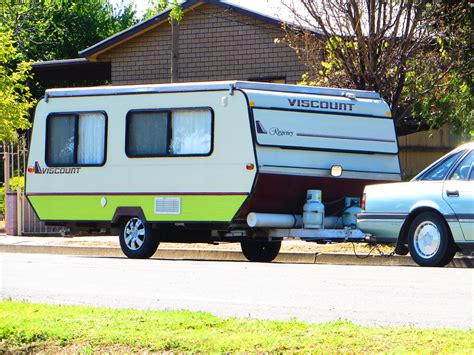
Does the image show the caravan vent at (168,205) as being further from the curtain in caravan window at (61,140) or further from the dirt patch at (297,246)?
the dirt patch at (297,246)

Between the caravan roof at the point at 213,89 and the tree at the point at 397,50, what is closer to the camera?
the caravan roof at the point at 213,89

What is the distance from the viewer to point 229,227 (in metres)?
17.6

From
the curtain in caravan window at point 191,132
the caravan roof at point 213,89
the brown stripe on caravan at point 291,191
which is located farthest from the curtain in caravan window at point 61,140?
the brown stripe on caravan at point 291,191

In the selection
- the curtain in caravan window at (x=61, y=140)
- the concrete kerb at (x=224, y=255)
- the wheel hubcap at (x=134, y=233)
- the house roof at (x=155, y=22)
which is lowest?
the concrete kerb at (x=224, y=255)

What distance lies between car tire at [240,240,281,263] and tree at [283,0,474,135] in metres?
3.70

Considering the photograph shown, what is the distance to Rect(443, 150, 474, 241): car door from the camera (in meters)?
14.3

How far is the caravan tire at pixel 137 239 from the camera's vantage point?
18.5m

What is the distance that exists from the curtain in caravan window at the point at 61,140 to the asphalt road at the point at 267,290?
3.91m

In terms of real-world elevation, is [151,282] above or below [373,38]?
below

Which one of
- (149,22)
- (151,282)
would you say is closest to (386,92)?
(151,282)

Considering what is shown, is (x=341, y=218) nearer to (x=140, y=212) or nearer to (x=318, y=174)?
(x=318, y=174)

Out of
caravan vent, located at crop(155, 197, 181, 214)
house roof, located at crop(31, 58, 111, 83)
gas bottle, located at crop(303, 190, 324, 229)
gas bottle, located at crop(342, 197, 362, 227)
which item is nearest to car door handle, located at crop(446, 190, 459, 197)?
gas bottle, located at crop(303, 190, 324, 229)

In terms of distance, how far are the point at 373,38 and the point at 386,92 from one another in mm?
1232

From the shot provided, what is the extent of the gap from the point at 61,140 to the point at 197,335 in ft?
39.3
